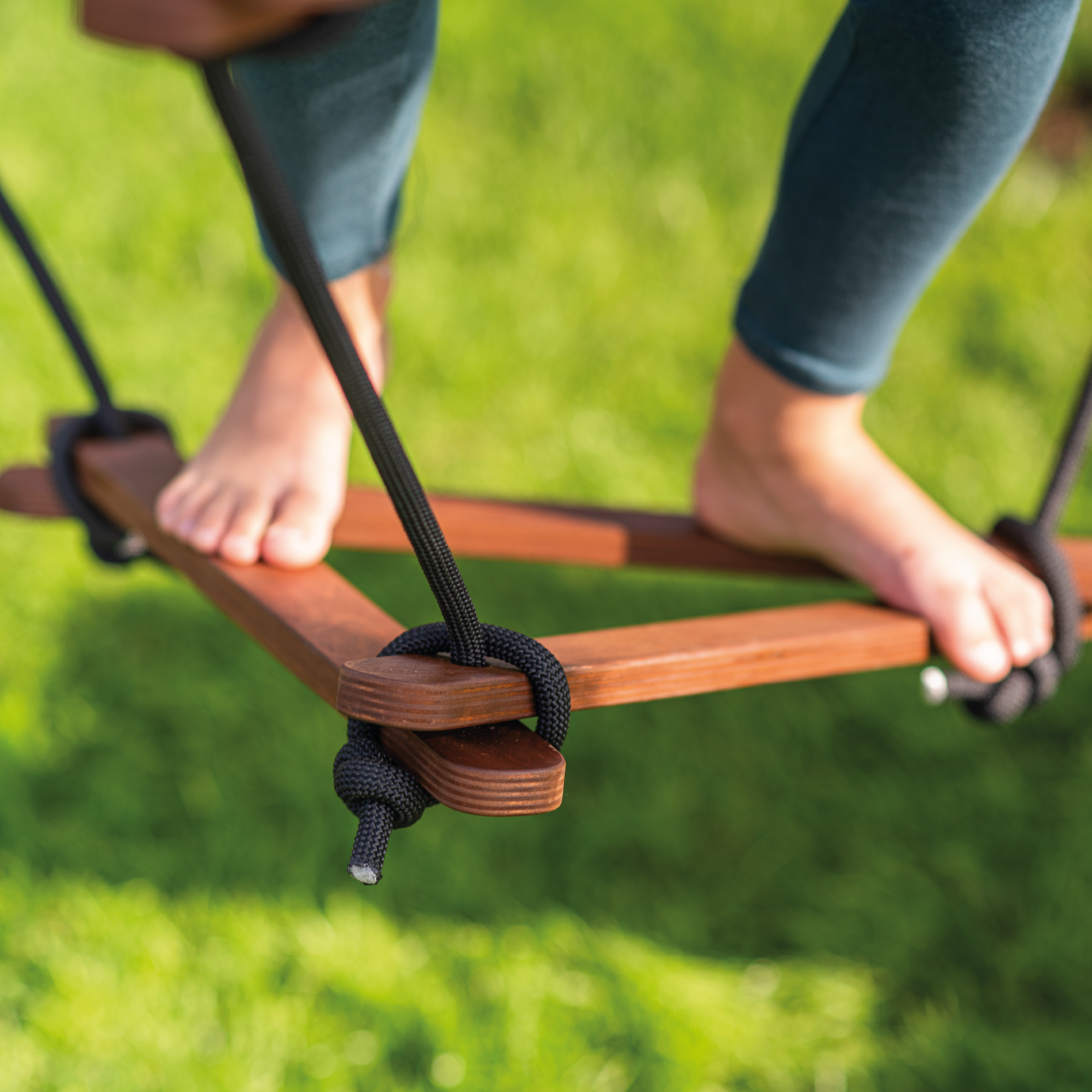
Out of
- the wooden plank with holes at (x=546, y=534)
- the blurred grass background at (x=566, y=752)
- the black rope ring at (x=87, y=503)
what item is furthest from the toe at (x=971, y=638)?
the black rope ring at (x=87, y=503)

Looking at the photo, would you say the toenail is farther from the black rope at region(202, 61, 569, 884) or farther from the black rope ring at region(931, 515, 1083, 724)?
the black rope at region(202, 61, 569, 884)

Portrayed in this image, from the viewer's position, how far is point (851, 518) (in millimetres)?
926

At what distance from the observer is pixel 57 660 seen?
1.26 metres

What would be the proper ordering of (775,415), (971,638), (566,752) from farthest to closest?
1. (566,752)
2. (775,415)
3. (971,638)

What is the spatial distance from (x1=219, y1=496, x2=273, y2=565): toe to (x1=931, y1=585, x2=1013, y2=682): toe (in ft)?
1.60

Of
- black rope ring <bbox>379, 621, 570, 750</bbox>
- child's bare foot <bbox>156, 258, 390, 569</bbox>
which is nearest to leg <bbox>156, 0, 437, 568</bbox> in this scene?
child's bare foot <bbox>156, 258, 390, 569</bbox>

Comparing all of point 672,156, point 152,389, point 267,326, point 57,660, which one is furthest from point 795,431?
point 672,156

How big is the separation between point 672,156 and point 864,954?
148 centimetres

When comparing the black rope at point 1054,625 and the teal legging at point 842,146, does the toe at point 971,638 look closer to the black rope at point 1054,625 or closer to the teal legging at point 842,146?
the black rope at point 1054,625

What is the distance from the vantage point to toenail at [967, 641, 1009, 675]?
0.83 metres

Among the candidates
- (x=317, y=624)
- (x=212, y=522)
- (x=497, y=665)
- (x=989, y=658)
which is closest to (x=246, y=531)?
(x=212, y=522)

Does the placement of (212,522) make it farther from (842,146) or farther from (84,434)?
→ (842,146)

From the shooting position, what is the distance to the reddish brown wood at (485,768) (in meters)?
0.50

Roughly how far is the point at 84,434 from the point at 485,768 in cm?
58
